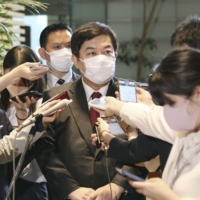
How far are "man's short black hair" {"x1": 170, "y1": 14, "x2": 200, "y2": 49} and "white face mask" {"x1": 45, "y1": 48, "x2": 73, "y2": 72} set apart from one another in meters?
0.95

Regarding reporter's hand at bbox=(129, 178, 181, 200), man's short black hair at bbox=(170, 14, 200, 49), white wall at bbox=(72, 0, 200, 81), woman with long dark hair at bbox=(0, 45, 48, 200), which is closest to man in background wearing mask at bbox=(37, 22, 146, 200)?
woman with long dark hair at bbox=(0, 45, 48, 200)

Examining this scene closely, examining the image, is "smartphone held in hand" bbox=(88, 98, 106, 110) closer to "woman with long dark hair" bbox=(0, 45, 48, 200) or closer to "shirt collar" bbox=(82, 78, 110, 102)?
"shirt collar" bbox=(82, 78, 110, 102)

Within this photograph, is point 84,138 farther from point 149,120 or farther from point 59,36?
point 59,36

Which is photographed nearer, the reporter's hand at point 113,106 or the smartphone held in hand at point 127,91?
the reporter's hand at point 113,106

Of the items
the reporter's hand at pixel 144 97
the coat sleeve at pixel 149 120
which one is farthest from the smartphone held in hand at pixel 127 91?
the coat sleeve at pixel 149 120

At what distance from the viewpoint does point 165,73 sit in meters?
1.43

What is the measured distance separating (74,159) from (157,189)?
74cm

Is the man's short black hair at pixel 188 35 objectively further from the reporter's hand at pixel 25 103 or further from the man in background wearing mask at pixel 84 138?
the reporter's hand at pixel 25 103

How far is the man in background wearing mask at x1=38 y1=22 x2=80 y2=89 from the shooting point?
9.70 feet

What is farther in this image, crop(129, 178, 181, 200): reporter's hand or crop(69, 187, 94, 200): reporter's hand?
crop(69, 187, 94, 200): reporter's hand

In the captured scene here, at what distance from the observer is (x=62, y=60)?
9.70 ft

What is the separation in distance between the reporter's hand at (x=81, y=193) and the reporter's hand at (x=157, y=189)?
601 millimetres

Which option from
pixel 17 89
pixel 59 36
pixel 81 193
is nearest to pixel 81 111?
pixel 81 193

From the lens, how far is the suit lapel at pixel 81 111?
211cm
